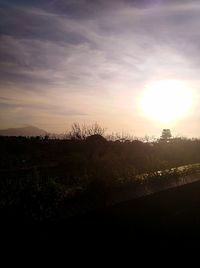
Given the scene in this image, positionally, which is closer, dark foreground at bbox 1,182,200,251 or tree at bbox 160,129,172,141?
dark foreground at bbox 1,182,200,251

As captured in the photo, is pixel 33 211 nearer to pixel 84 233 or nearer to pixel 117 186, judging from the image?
pixel 84 233

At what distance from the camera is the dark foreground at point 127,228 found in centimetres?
687

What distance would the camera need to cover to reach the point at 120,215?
8.38 m

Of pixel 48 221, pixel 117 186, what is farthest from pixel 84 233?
pixel 117 186

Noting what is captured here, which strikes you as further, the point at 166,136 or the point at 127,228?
the point at 166,136

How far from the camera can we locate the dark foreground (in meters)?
6.87

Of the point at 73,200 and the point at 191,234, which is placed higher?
the point at 73,200

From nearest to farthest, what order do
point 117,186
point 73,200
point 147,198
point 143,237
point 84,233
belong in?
point 84,233 < point 143,237 < point 73,200 < point 147,198 < point 117,186

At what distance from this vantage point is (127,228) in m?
7.97

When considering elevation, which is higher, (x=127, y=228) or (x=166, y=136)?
(x=166, y=136)

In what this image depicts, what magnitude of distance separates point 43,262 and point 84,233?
113 cm

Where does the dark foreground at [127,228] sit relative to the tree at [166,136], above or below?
below

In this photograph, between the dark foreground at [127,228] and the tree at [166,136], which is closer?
the dark foreground at [127,228]

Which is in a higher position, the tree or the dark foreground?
the tree
